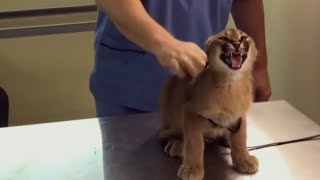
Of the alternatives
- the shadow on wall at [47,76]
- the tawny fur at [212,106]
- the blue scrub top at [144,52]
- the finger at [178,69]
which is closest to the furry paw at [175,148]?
the tawny fur at [212,106]

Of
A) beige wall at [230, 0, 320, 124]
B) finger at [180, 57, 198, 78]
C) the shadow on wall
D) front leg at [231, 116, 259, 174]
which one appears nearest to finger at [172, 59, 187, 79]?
finger at [180, 57, 198, 78]

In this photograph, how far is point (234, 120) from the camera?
80cm

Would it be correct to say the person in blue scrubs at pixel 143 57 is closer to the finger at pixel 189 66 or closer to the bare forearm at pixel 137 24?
the bare forearm at pixel 137 24

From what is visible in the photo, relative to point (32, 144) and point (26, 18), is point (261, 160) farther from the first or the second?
point (26, 18)

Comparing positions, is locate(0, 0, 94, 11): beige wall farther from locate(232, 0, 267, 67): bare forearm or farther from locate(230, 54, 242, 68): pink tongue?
locate(230, 54, 242, 68): pink tongue

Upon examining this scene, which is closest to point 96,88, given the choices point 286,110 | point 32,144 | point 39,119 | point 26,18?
point 32,144

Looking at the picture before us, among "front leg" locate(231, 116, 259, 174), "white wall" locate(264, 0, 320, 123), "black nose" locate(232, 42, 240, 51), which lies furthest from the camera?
"white wall" locate(264, 0, 320, 123)

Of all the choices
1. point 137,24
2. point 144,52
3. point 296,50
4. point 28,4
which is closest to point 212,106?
point 137,24

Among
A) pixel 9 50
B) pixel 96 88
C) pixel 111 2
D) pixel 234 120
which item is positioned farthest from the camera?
pixel 9 50

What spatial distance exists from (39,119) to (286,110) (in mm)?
1302

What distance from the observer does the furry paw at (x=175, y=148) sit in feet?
2.86

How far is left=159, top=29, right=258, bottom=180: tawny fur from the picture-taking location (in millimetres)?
750

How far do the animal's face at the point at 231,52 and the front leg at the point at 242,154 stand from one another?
109mm

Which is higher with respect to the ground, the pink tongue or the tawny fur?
the pink tongue
